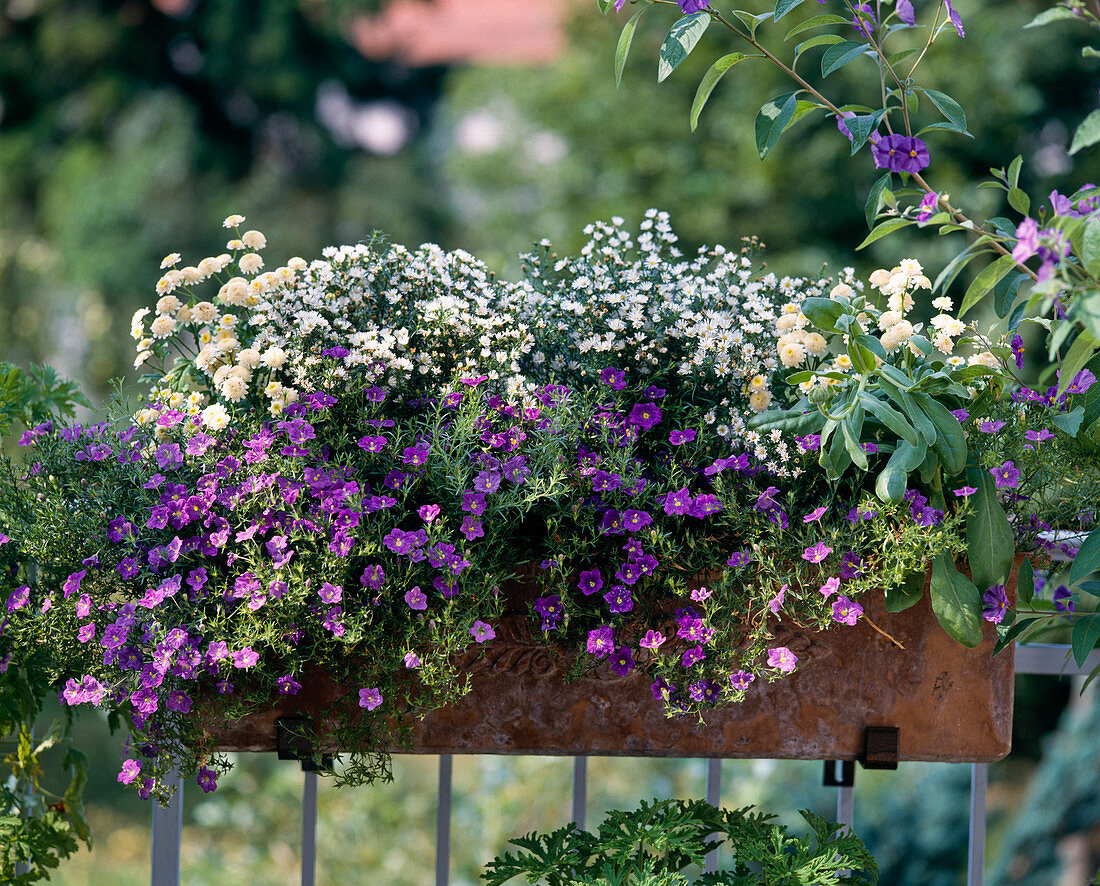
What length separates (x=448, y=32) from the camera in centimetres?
1160

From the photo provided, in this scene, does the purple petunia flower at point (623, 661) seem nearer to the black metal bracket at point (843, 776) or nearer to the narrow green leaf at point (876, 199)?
the black metal bracket at point (843, 776)

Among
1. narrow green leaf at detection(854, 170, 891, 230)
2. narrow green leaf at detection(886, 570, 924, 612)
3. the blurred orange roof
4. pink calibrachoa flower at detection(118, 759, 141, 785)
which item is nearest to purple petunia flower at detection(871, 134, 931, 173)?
narrow green leaf at detection(854, 170, 891, 230)

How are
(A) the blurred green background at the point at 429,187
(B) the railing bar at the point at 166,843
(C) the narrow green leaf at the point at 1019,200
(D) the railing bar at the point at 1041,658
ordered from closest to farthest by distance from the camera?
1. (C) the narrow green leaf at the point at 1019,200
2. (B) the railing bar at the point at 166,843
3. (D) the railing bar at the point at 1041,658
4. (A) the blurred green background at the point at 429,187

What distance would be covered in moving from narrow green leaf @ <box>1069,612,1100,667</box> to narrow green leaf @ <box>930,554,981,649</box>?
0.45 ft

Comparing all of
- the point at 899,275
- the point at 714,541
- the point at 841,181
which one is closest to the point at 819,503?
the point at 714,541

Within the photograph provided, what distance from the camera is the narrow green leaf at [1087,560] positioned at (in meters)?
1.22

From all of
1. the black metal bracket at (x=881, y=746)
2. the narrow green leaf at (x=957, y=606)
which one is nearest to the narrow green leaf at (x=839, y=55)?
the narrow green leaf at (x=957, y=606)

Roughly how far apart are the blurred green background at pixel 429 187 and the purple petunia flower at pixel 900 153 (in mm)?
2486

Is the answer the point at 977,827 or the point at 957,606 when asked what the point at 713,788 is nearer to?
the point at 977,827

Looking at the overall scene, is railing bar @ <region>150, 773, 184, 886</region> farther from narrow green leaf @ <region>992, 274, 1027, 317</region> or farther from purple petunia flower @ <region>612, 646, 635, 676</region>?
narrow green leaf @ <region>992, 274, 1027, 317</region>

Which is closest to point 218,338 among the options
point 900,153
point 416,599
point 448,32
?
point 416,599

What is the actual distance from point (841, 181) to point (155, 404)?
5317mm

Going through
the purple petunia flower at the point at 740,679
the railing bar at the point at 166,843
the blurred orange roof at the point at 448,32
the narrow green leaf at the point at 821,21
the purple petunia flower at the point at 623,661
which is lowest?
the railing bar at the point at 166,843

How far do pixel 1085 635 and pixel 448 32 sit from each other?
460 inches
